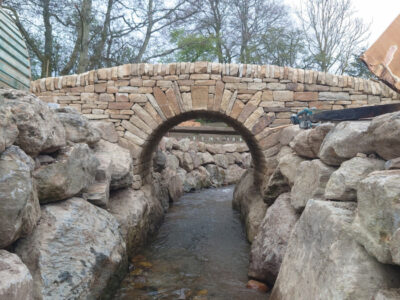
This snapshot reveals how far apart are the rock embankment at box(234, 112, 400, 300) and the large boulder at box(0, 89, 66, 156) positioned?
2.04 metres

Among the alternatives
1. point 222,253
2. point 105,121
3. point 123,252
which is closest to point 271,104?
point 222,253

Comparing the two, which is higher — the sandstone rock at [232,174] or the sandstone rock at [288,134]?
the sandstone rock at [288,134]

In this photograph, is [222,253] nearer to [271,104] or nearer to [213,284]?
[213,284]

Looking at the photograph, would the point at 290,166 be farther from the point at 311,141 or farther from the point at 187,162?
the point at 187,162

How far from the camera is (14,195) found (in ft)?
5.79

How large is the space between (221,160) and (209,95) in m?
6.65

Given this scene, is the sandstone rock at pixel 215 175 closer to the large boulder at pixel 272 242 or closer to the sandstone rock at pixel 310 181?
the large boulder at pixel 272 242

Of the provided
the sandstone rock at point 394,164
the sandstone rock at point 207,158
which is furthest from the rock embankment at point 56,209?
the sandstone rock at point 207,158

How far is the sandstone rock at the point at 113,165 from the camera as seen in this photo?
3.39 metres

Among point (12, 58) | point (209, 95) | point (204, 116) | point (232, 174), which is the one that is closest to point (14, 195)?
point (12, 58)

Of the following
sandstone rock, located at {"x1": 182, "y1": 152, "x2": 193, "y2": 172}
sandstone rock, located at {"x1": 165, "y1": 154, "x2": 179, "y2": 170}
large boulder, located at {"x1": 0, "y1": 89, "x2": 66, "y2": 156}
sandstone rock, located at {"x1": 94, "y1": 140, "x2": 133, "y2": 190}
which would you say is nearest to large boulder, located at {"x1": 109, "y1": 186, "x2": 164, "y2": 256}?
sandstone rock, located at {"x1": 94, "y1": 140, "x2": 133, "y2": 190}

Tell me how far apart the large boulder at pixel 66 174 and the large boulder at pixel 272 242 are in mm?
1896

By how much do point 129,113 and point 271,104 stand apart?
86.0 inches

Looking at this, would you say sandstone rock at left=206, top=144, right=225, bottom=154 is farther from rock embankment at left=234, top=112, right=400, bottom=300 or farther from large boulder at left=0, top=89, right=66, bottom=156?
large boulder at left=0, top=89, right=66, bottom=156
